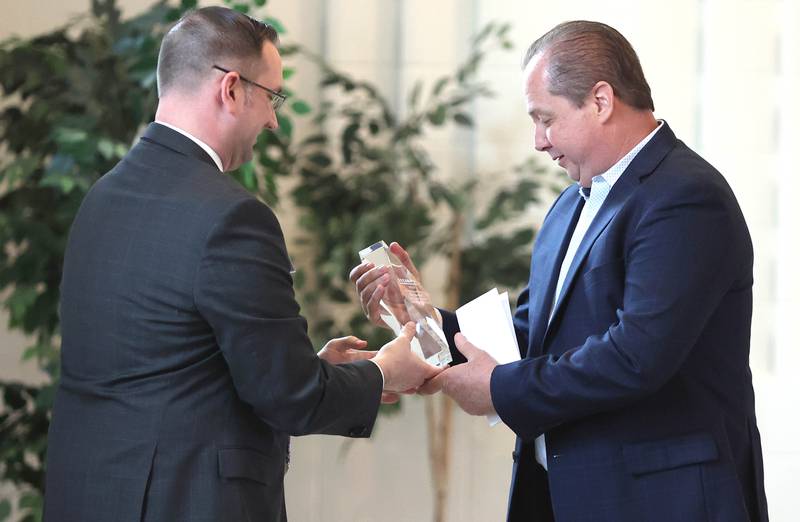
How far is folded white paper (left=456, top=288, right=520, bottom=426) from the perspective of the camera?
2367 mm

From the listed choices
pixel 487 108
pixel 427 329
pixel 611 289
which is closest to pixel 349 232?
pixel 487 108

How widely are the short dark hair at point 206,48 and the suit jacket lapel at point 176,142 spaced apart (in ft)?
0.29

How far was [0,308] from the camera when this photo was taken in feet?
11.7

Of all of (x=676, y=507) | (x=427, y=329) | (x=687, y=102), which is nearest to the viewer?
(x=676, y=507)

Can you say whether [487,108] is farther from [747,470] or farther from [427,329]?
[747,470]

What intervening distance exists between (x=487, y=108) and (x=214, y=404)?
283 cm

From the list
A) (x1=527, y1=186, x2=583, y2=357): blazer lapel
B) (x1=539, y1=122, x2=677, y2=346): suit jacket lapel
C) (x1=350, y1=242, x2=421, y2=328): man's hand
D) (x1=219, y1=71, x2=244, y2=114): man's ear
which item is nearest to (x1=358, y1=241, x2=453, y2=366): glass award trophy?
(x1=350, y1=242, x2=421, y2=328): man's hand

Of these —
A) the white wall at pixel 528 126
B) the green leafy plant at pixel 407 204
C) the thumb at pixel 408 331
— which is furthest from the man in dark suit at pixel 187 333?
the white wall at pixel 528 126

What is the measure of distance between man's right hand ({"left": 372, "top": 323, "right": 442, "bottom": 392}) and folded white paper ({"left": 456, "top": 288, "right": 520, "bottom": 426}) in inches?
5.6

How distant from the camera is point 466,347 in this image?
2.41 m

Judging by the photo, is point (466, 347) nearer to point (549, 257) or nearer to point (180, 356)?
point (549, 257)

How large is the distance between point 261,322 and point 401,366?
0.48m

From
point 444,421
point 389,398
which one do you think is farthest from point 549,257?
point 444,421

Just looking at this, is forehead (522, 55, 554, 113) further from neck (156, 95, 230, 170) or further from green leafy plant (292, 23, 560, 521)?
green leafy plant (292, 23, 560, 521)
